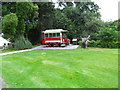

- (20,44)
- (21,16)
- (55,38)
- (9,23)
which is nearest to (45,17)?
(55,38)

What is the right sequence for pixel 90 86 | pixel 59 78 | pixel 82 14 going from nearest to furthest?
pixel 90 86 → pixel 59 78 → pixel 82 14

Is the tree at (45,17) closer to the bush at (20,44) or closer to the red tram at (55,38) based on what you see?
the red tram at (55,38)

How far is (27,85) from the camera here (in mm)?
3588

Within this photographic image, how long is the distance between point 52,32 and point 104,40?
257 inches

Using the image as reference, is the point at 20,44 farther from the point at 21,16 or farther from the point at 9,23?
the point at 21,16

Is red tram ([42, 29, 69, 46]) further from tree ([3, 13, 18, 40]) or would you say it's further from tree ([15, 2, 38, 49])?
tree ([3, 13, 18, 40])

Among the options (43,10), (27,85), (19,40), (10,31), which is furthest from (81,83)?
(43,10)

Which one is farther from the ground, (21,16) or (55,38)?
(21,16)

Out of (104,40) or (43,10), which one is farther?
(43,10)

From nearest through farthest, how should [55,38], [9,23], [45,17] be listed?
[9,23], [55,38], [45,17]

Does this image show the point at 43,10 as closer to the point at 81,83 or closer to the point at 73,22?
the point at 73,22

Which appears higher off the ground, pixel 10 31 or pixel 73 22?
pixel 73 22

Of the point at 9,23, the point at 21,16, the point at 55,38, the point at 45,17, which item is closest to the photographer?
the point at 9,23

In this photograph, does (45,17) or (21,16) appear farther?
(45,17)
